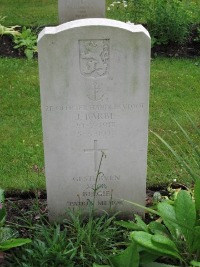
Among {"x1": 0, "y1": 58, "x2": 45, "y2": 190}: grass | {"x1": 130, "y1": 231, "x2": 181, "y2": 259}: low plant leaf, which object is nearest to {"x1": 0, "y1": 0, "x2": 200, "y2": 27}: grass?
{"x1": 0, "y1": 58, "x2": 45, "y2": 190}: grass

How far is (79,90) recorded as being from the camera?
11.9ft

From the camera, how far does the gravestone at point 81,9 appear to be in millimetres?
3785

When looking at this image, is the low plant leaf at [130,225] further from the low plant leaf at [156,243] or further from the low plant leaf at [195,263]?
the low plant leaf at [195,263]

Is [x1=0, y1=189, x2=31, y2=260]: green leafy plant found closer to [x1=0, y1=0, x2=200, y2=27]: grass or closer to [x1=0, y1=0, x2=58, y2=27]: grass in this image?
[x1=0, y1=0, x2=200, y2=27]: grass

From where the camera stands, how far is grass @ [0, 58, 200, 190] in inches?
193

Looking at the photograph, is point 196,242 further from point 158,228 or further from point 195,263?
point 158,228

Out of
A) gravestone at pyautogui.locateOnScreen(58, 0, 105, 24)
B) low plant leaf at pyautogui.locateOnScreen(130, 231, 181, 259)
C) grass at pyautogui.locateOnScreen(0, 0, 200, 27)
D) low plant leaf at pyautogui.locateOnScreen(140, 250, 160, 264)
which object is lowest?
low plant leaf at pyautogui.locateOnScreen(140, 250, 160, 264)

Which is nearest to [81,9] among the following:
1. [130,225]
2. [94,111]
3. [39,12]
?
[94,111]

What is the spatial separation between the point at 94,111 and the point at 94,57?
402 millimetres

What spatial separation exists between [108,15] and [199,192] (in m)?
6.26

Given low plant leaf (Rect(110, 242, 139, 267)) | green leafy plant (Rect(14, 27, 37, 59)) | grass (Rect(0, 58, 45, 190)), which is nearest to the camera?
low plant leaf (Rect(110, 242, 139, 267))

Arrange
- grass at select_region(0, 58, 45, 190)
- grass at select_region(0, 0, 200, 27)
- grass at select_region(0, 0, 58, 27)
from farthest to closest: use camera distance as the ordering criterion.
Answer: grass at select_region(0, 0, 58, 27)
grass at select_region(0, 0, 200, 27)
grass at select_region(0, 58, 45, 190)

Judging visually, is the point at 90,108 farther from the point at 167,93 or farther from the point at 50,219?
the point at 167,93

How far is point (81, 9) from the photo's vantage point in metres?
3.82
